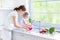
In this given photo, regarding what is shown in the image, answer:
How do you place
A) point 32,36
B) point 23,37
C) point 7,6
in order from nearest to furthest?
1. point 32,36
2. point 23,37
3. point 7,6

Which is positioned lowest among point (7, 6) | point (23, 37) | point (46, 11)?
point (23, 37)

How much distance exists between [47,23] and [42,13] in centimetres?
30

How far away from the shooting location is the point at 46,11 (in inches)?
153

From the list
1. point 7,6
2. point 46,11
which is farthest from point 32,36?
point 7,6

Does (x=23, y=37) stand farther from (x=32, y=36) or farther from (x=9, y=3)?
(x=9, y=3)

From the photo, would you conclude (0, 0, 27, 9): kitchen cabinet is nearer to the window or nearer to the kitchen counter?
the window

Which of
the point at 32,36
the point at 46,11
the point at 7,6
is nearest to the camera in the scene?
the point at 32,36

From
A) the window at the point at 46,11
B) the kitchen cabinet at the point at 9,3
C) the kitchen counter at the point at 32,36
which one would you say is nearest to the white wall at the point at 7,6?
the kitchen cabinet at the point at 9,3

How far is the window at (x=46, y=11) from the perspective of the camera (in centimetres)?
378

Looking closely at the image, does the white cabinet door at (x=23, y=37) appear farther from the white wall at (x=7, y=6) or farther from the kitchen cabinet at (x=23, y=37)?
the white wall at (x=7, y=6)

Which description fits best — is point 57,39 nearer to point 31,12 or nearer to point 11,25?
point 11,25

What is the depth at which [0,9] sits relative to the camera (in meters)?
3.95

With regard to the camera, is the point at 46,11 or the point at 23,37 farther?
the point at 46,11

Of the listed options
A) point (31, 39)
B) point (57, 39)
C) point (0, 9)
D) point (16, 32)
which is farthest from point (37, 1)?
point (57, 39)
